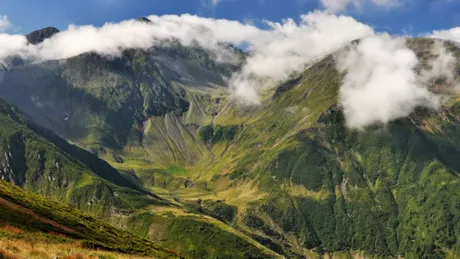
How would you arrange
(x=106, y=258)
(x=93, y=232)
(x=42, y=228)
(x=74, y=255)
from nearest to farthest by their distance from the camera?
(x=74, y=255)
(x=106, y=258)
(x=42, y=228)
(x=93, y=232)

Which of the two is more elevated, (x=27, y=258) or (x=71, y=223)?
(x=71, y=223)

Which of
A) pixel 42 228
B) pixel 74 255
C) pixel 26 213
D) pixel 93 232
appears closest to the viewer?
pixel 74 255

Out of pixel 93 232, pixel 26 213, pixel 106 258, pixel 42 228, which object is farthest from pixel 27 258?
pixel 93 232

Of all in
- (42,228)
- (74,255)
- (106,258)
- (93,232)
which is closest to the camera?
(74,255)

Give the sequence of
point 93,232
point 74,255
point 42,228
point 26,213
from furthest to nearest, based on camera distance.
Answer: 1. point 93,232
2. point 26,213
3. point 42,228
4. point 74,255

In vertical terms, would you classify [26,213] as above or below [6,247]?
above

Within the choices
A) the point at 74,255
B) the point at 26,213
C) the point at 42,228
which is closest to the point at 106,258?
the point at 74,255

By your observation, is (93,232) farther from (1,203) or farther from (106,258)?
(106,258)

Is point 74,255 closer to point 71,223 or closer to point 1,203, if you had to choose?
point 1,203

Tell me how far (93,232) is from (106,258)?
71.1 m

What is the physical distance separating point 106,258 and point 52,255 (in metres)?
3.89

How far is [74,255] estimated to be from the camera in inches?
1038

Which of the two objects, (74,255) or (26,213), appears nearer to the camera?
(74,255)

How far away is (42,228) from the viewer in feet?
230
